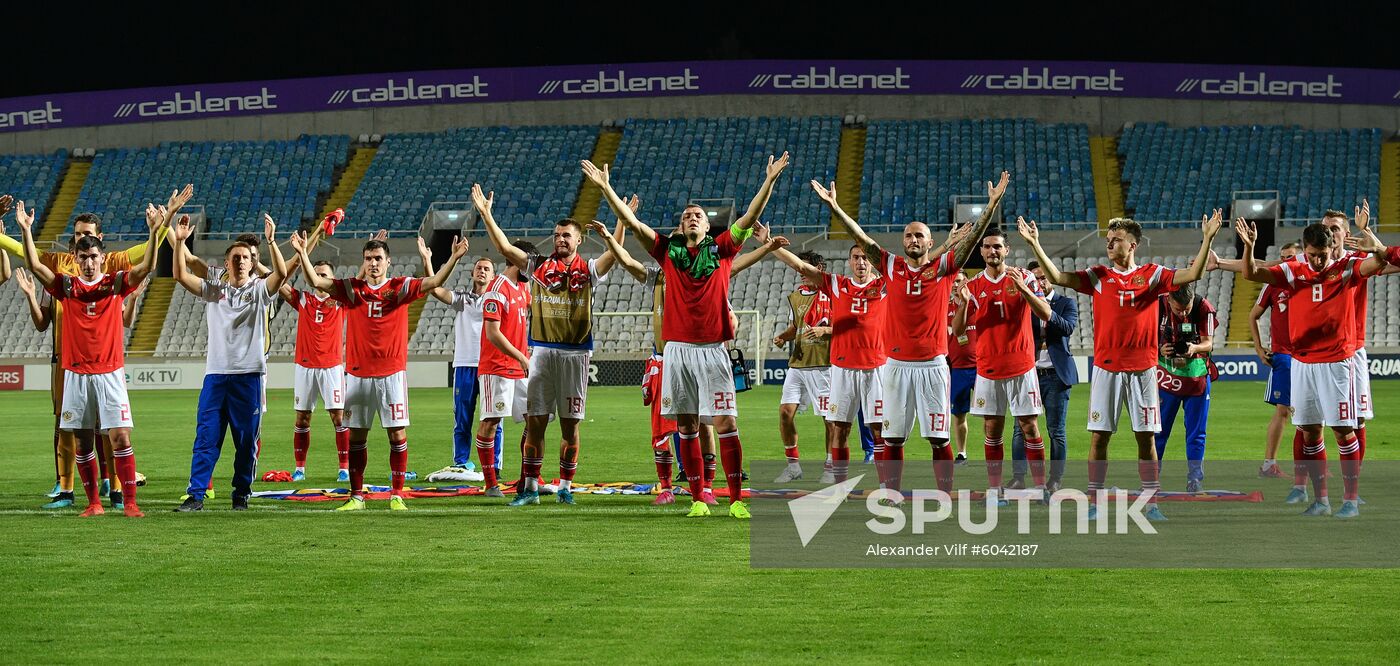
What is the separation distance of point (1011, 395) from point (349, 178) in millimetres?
40284

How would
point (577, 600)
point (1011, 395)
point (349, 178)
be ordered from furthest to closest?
point (349, 178)
point (1011, 395)
point (577, 600)

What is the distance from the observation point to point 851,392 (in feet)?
39.1

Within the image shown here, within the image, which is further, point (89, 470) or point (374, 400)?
point (374, 400)

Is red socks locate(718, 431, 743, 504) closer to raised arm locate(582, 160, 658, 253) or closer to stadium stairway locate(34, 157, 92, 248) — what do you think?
raised arm locate(582, 160, 658, 253)

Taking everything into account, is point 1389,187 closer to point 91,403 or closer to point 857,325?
point 857,325

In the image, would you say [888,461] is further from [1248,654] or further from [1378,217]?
[1378,217]

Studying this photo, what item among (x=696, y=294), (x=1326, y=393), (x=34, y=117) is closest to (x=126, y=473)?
(x=696, y=294)

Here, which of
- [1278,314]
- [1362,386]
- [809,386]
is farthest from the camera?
[809,386]

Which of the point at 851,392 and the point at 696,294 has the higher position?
the point at 696,294

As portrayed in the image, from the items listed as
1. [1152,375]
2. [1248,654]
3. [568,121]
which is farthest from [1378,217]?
[1248,654]

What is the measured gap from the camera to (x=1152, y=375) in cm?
953

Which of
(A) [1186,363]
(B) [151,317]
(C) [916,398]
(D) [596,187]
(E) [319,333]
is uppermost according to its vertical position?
(D) [596,187]

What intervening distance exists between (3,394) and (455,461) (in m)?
26.2

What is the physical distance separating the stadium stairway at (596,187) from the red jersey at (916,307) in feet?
109
